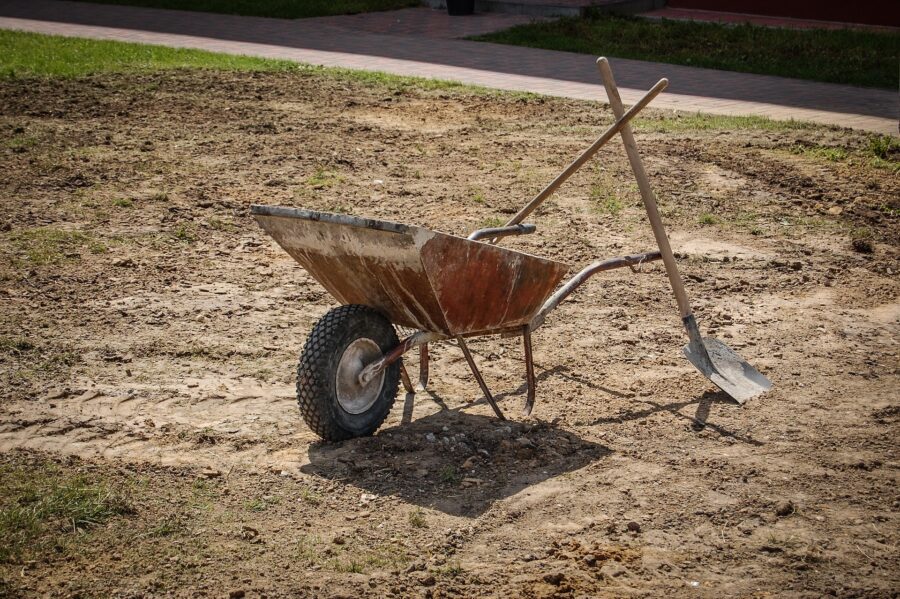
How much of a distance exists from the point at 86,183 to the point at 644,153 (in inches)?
192

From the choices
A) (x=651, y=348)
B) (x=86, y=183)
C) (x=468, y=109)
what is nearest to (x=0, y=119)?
(x=86, y=183)

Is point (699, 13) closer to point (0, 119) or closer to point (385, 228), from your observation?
point (0, 119)

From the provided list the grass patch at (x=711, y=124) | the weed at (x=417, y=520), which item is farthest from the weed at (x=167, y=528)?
the grass patch at (x=711, y=124)

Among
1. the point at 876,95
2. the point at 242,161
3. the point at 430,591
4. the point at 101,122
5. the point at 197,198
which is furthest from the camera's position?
the point at 876,95

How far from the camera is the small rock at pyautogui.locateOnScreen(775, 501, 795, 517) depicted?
416 centimetres

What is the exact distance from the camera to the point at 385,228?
4219 millimetres

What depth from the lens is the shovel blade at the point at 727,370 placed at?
5.25 meters

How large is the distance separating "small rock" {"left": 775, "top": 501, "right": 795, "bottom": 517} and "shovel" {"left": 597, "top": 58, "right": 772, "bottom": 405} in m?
1.01

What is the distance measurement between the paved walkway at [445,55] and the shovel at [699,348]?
5.78 meters

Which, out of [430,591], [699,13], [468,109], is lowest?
[430,591]

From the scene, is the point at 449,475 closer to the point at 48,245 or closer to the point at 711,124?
the point at 48,245

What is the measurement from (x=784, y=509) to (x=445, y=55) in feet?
38.5

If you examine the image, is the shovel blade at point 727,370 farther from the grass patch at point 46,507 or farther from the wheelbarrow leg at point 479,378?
the grass patch at point 46,507

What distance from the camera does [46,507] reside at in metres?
4.10
